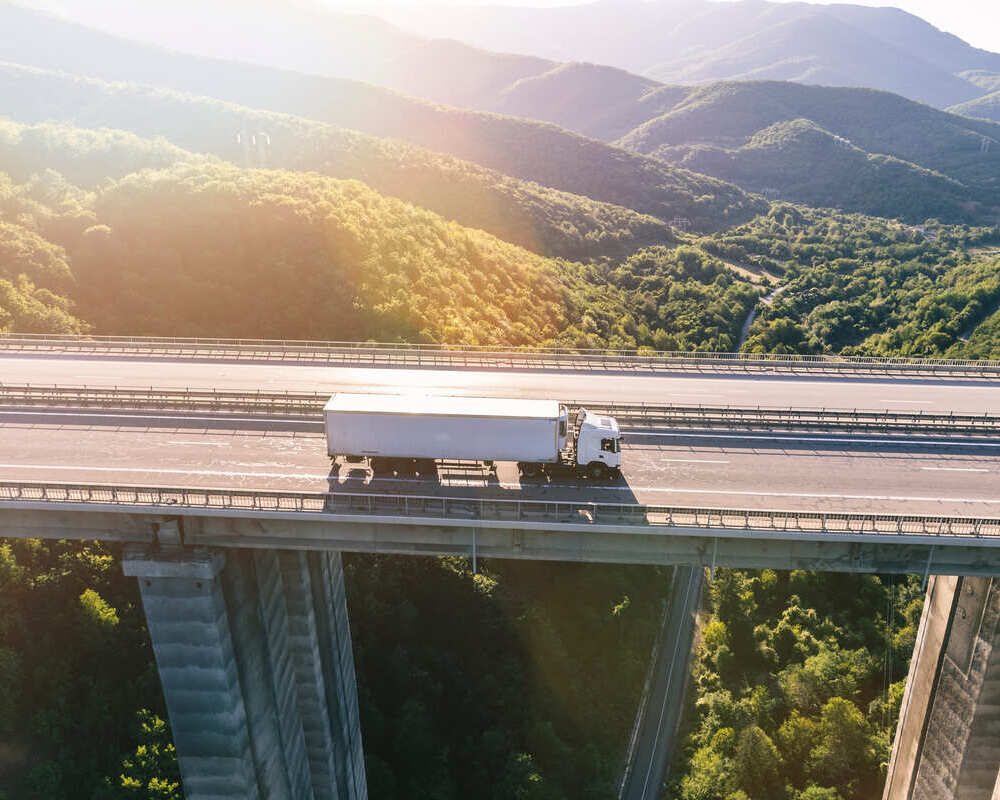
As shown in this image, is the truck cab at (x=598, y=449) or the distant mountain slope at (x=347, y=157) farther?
the distant mountain slope at (x=347, y=157)

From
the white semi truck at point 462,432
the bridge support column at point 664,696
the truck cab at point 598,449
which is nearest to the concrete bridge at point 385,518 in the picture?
the truck cab at point 598,449

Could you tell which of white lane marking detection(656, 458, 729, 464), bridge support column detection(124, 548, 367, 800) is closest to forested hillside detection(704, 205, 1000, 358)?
white lane marking detection(656, 458, 729, 464)

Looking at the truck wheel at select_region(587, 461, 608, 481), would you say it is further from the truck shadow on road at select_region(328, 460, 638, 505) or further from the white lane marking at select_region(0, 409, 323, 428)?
the white lane marking at select_region(0, 409, 323, 428)

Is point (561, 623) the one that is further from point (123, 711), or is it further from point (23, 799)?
point (23, 799)

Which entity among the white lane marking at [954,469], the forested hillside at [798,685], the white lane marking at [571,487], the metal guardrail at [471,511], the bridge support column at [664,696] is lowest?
the bridge support column at [664,696]

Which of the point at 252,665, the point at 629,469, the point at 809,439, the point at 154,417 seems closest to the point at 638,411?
the point at 629,469

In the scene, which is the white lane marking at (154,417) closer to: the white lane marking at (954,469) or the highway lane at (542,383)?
the highway lane at (542,383)
